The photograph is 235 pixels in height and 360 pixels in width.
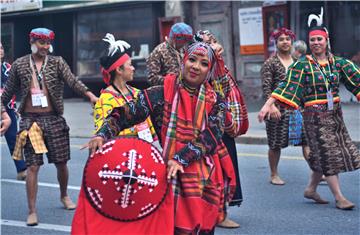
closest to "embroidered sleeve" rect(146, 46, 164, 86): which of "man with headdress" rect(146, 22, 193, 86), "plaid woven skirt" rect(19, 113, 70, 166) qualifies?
"man with headdress" rect(146, 22, 193, 86)

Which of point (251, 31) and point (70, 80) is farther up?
point (251, 31)

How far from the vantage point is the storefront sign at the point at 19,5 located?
23.0 meters

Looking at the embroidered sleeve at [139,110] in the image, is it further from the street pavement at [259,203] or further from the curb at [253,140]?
the curb at [253,140]

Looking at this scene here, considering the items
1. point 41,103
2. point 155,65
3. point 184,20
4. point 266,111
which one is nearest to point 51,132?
point 41,103

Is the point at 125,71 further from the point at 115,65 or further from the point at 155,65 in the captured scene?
the point at 155,65

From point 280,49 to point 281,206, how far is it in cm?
194

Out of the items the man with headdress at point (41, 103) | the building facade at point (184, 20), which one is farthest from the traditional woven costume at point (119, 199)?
the building facade at point (184, 20)

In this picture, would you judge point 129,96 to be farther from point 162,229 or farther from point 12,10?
point 12,10

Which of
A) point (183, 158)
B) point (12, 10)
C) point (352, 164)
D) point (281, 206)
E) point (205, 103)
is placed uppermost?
point (12, 10)

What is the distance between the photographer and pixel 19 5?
77.0 ft

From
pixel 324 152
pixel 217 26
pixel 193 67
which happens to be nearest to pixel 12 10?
pixel 217 26

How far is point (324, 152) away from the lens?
6.81 meters

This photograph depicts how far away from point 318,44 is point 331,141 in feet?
3.12

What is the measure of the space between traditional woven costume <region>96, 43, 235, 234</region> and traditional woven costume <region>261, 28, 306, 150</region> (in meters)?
3.75
